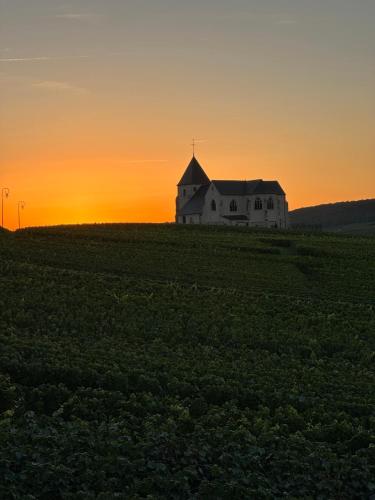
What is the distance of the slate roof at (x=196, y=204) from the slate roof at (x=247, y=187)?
288cm

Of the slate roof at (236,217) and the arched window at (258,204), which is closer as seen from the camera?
the slate roof at (236,217)

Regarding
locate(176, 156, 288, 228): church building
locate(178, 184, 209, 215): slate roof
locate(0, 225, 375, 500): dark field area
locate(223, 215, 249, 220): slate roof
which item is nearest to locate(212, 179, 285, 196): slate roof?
locate(176, 156, 288, 228): church building

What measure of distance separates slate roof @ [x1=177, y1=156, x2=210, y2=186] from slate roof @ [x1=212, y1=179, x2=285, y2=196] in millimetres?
4934

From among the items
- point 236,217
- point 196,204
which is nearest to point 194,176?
point 196,204

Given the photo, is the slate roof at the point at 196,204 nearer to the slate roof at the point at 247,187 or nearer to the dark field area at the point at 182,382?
the slate roof at the point at 247,187

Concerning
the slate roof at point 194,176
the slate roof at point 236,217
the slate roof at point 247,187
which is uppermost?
the slate roof at point 194,176

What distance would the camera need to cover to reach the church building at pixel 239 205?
4564 inches

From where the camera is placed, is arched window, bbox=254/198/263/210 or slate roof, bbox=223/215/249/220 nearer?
slate roof, bbox=223/215/249/220

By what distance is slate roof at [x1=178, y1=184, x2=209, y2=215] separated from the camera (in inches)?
4592

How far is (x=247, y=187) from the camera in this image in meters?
119

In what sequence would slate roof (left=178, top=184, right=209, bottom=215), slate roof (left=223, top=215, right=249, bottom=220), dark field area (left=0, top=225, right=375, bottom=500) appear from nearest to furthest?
dark field area (left=0, top=225, right=375, bottom=500) < slate roof (left=223, top=215, right=249, bottom=220) < slate roof (left=178, top=184, right=209, bottom=215)

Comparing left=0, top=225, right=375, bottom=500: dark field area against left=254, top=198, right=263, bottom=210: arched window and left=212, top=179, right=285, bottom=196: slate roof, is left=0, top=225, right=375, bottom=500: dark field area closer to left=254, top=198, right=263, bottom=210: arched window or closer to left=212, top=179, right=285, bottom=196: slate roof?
left=254, top=198, right=263, bottom=210: arched window

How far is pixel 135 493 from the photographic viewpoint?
13.2 metres

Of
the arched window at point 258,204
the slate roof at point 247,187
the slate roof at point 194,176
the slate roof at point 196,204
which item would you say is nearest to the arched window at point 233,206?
the slate roof at point 247,187
